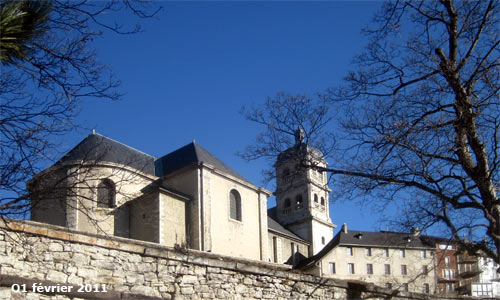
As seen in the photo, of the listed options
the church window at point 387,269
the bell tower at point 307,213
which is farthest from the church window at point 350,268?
the church window at point 387,269

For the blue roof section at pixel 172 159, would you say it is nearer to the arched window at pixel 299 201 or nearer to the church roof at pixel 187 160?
the church roof at pixel 187 160

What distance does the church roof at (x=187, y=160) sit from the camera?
3022 centimetres

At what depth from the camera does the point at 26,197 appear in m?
6.55

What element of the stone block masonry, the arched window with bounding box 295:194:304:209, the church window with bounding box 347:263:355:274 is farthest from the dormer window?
the stone block masonry

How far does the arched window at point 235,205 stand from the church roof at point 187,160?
119 centimetres

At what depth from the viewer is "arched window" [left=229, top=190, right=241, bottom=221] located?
1186 inches

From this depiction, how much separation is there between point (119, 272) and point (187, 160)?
21627 mm

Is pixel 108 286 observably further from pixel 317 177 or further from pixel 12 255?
pixel 317 177

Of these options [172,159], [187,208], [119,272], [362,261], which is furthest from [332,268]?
[119,272]

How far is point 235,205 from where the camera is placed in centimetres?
3056

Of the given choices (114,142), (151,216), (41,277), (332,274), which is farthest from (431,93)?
(332,274)

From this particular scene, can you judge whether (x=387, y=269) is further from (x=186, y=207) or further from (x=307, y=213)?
(x=186, y=207)

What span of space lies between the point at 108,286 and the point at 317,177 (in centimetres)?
4161

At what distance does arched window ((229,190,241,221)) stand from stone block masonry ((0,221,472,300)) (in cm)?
1947
